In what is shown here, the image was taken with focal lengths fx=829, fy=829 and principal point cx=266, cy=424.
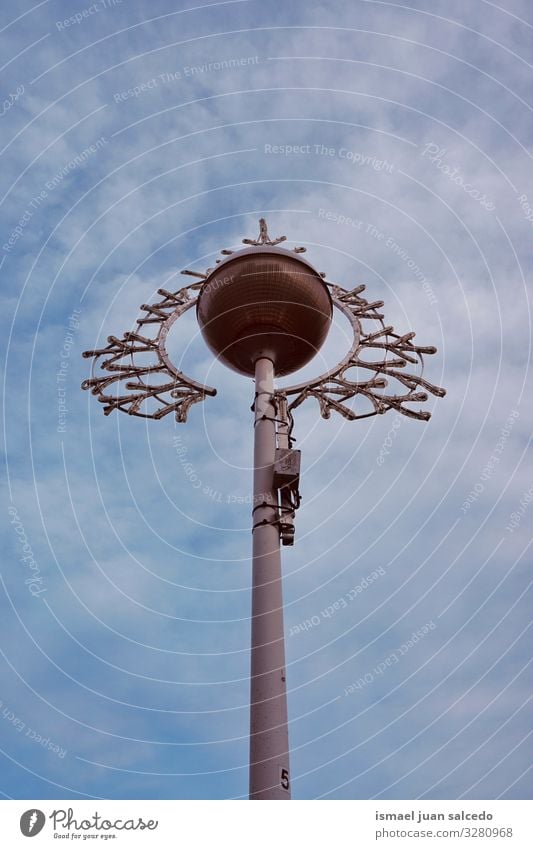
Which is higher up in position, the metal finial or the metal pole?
the metal finial

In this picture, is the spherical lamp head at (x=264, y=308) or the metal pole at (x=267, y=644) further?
the spherical lamp head at (x=264, y=308)

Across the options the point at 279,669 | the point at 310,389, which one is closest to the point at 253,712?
the point at 279,669

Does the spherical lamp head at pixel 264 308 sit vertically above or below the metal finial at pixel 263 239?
below

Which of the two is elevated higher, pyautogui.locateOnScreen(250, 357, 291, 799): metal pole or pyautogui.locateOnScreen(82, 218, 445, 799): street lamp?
pyautogui.locateOnScreen(82, 218, 445, 799): street lamp

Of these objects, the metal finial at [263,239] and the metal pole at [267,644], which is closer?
the metal pole at [267,644]

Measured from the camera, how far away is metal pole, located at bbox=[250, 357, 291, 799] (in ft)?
42.4

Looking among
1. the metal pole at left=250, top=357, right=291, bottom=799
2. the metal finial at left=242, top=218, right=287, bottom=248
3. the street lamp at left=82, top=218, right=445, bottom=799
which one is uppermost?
the metal finial at left=242, top=218, right=287, bottom=248

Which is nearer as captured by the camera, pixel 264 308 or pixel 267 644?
pixel 267 644

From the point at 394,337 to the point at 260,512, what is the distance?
6946mm

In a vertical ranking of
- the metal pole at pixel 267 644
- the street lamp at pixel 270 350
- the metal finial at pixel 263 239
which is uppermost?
the metal finial at pixel 263 239

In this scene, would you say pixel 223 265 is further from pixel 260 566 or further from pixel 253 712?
pixel 253 712

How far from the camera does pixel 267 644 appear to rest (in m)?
14.1

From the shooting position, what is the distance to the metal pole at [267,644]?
12.9 meters

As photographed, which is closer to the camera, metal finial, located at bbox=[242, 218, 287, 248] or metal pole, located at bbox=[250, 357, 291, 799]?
metal pole, located at bbox=[250, 357, 291, 799]
